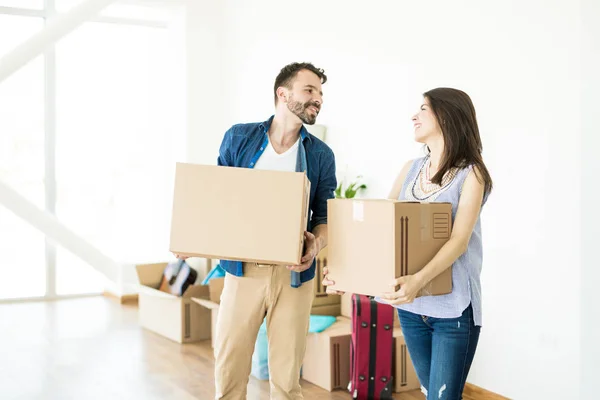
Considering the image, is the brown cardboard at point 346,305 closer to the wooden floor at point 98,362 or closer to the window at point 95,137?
the wooden floor at point 98,362

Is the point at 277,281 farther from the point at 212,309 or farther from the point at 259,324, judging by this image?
the point at 212,309

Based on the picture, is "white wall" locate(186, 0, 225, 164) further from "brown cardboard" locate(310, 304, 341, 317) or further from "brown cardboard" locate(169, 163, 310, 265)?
"brown cardboard" locate(169, 163, 310, 265)

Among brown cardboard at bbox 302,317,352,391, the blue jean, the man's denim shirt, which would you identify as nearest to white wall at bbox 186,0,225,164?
brown cardboard at bbox 302,317,352,391

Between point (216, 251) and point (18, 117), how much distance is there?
4.53m

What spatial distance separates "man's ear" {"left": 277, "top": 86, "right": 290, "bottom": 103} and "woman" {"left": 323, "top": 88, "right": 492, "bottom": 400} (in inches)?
17.2

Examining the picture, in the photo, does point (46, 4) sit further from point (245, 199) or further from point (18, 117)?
point (245, 199)

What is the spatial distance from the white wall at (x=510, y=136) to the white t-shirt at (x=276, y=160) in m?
1.25

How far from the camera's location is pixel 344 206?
191 cm

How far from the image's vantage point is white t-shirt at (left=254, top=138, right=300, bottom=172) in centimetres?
217

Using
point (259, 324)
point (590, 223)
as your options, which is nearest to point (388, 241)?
point (259, 324)

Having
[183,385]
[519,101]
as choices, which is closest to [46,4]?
[183,385]

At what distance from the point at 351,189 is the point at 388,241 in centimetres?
224

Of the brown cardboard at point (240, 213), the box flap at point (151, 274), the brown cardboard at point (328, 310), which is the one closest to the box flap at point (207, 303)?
the brown cardboard at point (328, 310)

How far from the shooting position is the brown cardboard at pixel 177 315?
14.4 feet
